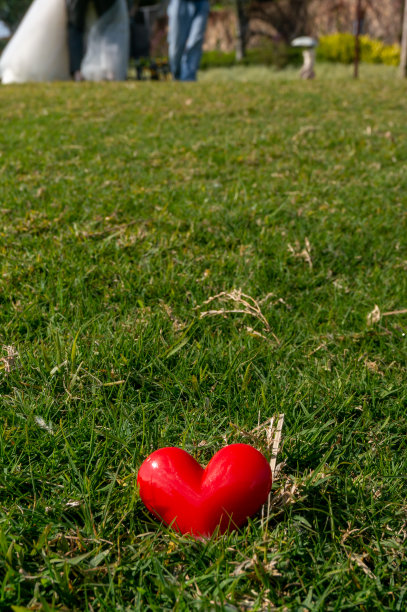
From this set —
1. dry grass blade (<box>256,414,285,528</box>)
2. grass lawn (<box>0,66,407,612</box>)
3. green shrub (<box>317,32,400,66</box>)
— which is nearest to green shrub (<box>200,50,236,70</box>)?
green shrub (<box>317,32,400,66</box>)

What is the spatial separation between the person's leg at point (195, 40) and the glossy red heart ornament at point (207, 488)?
1429 cm

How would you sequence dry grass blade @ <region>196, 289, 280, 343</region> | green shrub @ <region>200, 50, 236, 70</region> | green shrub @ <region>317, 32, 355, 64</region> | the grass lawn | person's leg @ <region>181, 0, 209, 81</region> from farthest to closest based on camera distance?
1. green shrub @ <region>200, 50, 236, 70</region>
2. green shrub @ <region>317, 32, 355, 64</region>
3. person's leg @ <region>181, 0, 209, 81</region>
4. dry grass blade @ <region>196, 289, 280, 343</region>
5. the grass lawn

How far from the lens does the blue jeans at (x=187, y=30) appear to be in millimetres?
13836

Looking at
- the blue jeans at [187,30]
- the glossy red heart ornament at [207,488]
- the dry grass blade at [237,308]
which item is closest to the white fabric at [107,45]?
the blue jeans at [187,30]

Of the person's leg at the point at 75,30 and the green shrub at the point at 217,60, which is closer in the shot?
the person's leg at the point at 75,30

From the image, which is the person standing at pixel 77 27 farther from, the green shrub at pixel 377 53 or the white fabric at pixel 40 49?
the green shrub at pixel 377 53

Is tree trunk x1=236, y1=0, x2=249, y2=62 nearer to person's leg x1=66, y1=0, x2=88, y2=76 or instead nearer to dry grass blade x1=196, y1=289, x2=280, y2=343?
person's leg x1=66, y1=0, x2=88, y2=76

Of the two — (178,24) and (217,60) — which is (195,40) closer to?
(178,24)

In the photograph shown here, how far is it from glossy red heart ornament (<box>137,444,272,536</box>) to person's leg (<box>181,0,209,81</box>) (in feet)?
46.9

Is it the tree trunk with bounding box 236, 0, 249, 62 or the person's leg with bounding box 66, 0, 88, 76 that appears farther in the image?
the tree trunk with bounding box 236, 0, 249, 62

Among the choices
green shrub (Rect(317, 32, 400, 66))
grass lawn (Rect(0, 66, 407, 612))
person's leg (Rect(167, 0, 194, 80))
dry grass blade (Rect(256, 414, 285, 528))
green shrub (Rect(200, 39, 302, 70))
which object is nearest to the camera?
grass lawn (Rect(0, 66, 407, 612))

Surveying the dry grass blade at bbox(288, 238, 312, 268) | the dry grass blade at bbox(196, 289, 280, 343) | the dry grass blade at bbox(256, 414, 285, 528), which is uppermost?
the dry grass blade at bbox(288, 238, 312, 268)

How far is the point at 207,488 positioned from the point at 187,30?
1462 centimetres

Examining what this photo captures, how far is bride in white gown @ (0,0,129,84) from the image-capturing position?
14805 mm
